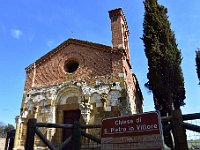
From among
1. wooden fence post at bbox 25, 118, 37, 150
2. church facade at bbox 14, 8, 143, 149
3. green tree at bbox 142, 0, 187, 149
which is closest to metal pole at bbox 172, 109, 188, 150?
wooden fence post at bbox 25, 118, 37, 150

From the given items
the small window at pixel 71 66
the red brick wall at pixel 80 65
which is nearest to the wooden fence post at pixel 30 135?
the red brick wall at pixel 80 65

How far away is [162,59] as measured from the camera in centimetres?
1345

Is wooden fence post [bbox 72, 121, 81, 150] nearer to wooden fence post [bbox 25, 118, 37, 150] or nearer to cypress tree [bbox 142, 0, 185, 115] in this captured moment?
wooden fence post [bbox 25, 118, 37, 150]

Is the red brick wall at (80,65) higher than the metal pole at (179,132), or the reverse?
the red brick wall at (80,65)

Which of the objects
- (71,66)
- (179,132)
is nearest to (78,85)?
(71,66)

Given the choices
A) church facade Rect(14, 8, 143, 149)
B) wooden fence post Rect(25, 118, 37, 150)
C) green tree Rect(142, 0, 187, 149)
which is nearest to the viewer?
wooden fence post Rect(25, 118, 37, 150)

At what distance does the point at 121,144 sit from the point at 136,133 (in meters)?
0.29

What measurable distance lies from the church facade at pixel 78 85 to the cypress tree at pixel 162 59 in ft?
5.52

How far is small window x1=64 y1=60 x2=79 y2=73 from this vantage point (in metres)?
14.9

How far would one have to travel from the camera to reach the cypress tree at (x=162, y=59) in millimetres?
13190

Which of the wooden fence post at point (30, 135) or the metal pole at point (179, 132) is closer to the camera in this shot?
the metal pole at point (179, 132)

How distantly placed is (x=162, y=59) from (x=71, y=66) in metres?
6.35

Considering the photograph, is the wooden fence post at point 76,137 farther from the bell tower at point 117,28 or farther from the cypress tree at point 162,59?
the bell tower at point 117,28

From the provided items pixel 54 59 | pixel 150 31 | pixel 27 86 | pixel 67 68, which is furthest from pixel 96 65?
pixel 27 86
